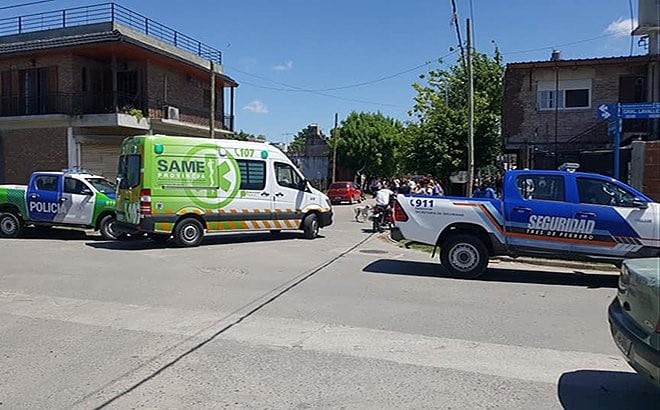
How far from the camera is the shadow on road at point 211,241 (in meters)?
14.6

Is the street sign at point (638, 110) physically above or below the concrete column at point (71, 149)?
above

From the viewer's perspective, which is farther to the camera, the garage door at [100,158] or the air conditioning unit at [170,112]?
the air conditioning unit at [170,112]

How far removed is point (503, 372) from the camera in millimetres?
5285

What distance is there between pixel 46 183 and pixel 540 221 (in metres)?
13.3

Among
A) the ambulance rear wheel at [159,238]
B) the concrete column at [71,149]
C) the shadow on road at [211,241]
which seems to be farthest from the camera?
the concrete column at [71,149]

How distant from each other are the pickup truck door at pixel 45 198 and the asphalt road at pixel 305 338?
465cm

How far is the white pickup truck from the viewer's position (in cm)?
967

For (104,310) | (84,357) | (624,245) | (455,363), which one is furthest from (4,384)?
(624,245)

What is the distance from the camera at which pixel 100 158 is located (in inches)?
1029

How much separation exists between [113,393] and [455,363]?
10.1 feet

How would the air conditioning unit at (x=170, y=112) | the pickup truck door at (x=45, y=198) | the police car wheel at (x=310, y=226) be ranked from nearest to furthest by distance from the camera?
1. the pickup truck door at (x=45, y=198)
2. the police car wheel at (x=310, y=226)
3. the air conditioning unit at (x=170, y=112)

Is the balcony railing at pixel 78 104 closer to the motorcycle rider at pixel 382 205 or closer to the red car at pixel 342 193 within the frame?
the motorcycle rider at pixel 382 205

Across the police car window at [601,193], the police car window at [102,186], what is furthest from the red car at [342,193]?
the police car window at [601,193]

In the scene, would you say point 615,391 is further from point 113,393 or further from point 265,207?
point 265,207
